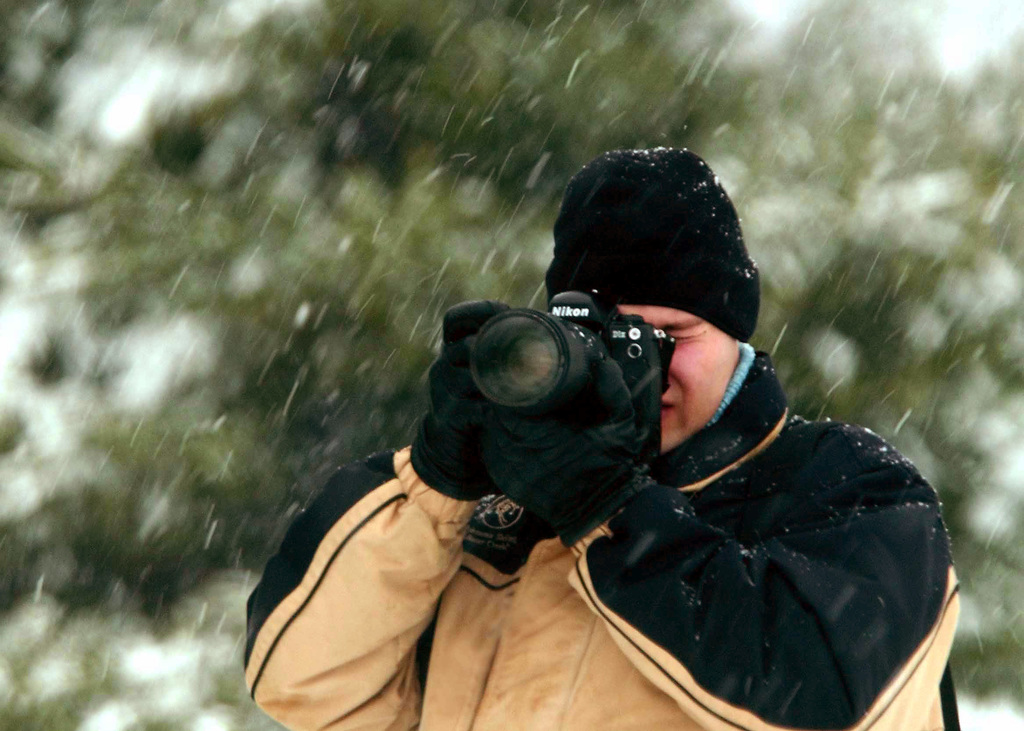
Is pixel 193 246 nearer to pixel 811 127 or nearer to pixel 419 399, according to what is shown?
pixel 419 399

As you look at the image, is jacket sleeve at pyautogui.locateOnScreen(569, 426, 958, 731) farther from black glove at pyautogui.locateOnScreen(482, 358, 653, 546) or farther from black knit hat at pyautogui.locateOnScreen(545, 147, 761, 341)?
black knit hat at pyautogui.locateOnScreen(545, 147, 761, 341)

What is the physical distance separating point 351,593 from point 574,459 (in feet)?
0.98

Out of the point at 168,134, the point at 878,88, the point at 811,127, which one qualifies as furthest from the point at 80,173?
the point at 878,88

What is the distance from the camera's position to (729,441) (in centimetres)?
110

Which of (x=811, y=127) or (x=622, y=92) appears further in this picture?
(x=811, y=127)

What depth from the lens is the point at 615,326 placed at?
41.9 inches

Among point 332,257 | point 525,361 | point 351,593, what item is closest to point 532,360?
point 525,361

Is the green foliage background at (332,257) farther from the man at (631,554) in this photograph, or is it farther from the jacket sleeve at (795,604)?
the jacket sleeve at (795,604)

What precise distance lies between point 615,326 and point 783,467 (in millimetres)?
229

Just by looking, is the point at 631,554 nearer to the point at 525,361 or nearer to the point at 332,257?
the point at 525,361

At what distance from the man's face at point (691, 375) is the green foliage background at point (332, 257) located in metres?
→ 1.28

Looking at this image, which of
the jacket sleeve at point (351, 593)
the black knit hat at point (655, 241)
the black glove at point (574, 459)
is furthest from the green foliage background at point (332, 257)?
the black glove at point (574, 459)

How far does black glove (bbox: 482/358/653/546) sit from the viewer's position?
3.11 ft

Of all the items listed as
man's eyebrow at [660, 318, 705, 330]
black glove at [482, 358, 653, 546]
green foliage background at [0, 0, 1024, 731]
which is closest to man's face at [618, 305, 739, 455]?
man's eyebrow at [660, 318, 705, 330]
